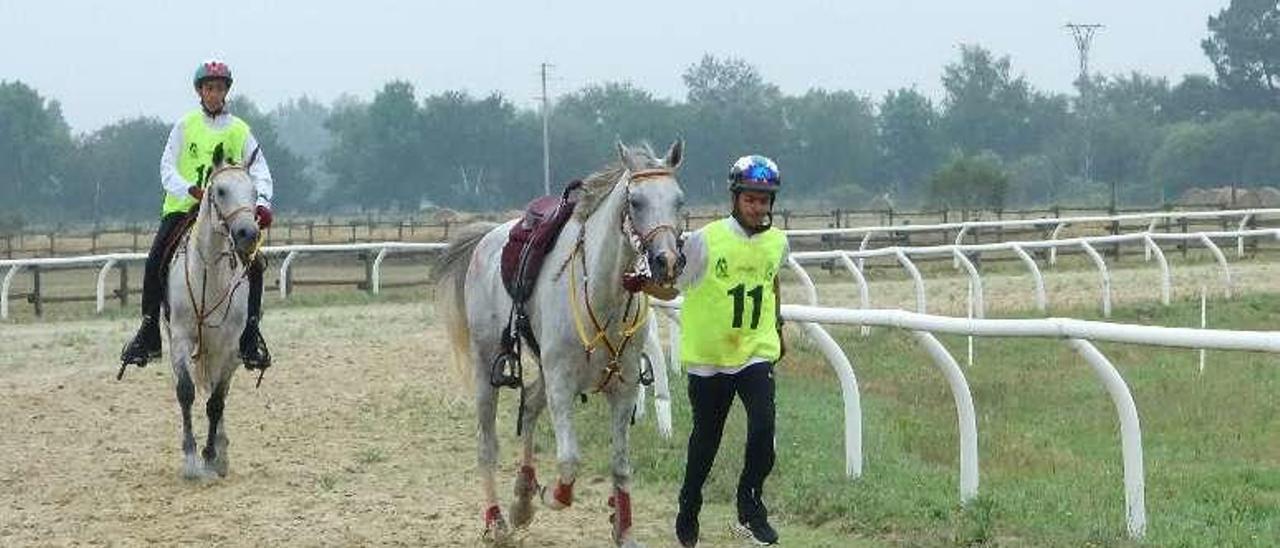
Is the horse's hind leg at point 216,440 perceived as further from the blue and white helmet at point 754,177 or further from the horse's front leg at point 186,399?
the blue and white helmet at point 754,177

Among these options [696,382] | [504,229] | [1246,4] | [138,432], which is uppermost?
[1246,4]

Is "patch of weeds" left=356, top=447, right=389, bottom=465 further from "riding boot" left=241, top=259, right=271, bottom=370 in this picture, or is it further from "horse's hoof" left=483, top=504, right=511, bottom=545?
"horse's hoof" left=483, top=504, right=511, bottom=545

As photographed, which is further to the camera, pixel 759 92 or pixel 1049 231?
pixel 759 92

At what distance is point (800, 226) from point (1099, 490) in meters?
38.7

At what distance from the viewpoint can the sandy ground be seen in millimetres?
8758

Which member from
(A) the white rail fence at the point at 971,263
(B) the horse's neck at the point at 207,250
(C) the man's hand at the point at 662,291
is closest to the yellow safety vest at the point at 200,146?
(B) the horse's neck at the point at 207,250

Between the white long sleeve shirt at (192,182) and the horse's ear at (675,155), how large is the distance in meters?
3.52

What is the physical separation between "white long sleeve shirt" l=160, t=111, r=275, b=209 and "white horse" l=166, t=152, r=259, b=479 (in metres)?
0.26

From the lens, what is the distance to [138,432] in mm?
12188

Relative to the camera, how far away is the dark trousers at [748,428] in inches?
293

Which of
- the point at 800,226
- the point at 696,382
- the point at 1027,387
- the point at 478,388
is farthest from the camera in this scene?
the point at 800,226

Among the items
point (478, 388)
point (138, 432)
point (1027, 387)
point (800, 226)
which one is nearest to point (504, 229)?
point (478, 388)

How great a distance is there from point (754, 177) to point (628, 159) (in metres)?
0.59

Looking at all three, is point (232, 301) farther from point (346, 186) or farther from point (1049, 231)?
point (346, 186)
